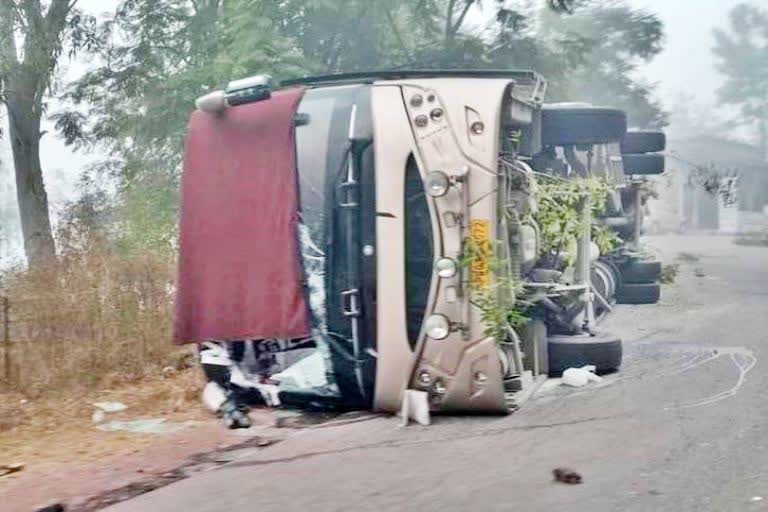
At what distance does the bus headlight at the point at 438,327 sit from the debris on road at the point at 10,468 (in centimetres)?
249

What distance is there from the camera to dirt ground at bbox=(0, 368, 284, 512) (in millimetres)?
5398

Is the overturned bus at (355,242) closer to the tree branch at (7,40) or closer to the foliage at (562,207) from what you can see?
the foliage at (562,207)

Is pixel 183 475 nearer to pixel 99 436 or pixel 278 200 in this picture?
pixel 99 436

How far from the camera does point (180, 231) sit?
6812mm

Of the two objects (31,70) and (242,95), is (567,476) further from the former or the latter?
(31,70)

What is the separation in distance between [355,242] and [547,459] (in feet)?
5.94

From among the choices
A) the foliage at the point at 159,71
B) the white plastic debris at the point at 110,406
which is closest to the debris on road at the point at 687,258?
the foliage at the point at 159,71

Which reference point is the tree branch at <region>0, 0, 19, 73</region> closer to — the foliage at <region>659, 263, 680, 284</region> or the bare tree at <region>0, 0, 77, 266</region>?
the bare tree at <region>0, 0, 77, 266</region>

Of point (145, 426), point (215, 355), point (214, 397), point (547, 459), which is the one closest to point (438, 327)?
point (547, 459)

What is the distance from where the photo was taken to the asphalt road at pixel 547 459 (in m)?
4.90

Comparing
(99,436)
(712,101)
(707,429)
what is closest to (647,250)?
(707,429)

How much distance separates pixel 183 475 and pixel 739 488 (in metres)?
2.83

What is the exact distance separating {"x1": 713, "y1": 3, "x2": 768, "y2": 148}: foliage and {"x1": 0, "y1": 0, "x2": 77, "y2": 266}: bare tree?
22.2 meters

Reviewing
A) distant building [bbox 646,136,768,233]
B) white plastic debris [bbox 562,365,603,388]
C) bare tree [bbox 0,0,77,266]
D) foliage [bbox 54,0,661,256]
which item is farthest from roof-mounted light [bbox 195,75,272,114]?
distant building [bbox 646,136,768,233]
